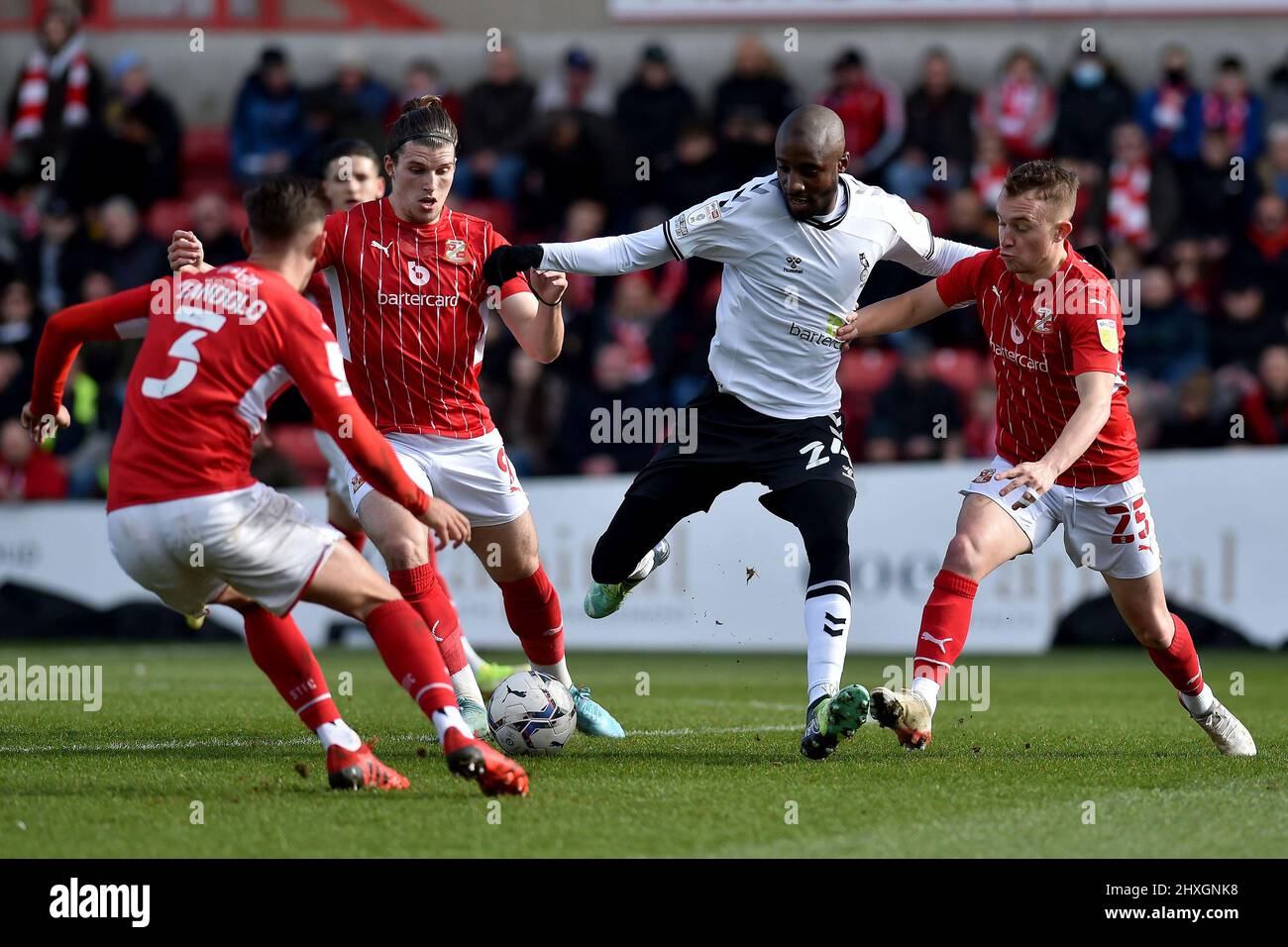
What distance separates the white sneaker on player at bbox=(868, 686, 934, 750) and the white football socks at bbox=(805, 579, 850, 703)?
0.29 metres

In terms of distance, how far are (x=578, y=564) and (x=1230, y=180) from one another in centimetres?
706

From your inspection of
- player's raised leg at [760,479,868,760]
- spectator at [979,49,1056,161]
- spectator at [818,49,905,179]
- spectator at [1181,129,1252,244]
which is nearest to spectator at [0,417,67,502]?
spectator at [818,49,905,179]

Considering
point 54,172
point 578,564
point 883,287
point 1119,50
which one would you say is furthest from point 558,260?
point 1119,50

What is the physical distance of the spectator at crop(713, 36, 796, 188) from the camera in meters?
15.1

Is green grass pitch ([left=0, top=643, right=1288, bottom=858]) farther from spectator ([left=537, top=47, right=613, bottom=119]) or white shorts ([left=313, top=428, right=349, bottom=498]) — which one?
spectator ([left=537, top=47, right=613, bottom=119])

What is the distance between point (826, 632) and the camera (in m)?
6.66

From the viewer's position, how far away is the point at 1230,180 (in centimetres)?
1532

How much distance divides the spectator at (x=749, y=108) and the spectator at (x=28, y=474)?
249 inches

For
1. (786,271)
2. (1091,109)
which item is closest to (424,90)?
(1091,109)

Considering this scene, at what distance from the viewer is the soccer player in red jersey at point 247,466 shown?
17.5 feet

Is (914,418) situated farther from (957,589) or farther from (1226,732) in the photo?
(957,589)

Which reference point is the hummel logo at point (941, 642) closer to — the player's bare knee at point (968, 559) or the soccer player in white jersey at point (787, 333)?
the player's bare knee at point (968, 559)

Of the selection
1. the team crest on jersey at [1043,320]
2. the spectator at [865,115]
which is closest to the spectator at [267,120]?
the spectator at [865,115]
